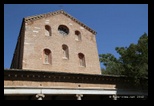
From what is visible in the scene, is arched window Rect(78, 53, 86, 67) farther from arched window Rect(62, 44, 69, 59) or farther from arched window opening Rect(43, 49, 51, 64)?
arched window opening Rect(43, 49, 51, 64)

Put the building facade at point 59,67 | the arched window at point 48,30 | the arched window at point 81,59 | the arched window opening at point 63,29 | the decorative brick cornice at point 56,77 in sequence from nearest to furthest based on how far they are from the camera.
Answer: the decorative brick cornice at point 56,77 < the building facade at point 59,67 < the arched window at point 48,30 < the arched window at point 81,59 < the arched window opening at point 63,29

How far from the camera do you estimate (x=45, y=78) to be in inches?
557

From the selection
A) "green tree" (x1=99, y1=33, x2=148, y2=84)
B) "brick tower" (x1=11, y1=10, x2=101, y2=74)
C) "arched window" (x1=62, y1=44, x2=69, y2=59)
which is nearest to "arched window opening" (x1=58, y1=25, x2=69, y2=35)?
"brick tower" (x1=11, y1=10, x2=101, y2=74)

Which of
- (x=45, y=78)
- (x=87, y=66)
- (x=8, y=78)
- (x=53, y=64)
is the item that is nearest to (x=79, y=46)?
(x=87, y=66)

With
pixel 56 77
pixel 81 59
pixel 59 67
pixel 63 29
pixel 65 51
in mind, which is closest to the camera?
pixel 56 77

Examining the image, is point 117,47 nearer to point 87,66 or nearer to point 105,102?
point 87,66

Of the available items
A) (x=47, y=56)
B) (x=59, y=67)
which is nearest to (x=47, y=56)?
(x=47, y=56)

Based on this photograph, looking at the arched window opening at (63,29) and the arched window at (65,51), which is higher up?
the arched window opening at (63,29)

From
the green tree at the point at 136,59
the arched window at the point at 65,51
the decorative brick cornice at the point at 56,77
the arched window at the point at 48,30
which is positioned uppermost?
the arched window at the point at 48,30

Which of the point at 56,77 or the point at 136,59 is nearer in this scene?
the point at 56,77

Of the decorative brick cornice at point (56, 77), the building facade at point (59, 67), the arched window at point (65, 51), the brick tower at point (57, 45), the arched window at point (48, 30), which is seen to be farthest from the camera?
the arched window at point (48, 30)

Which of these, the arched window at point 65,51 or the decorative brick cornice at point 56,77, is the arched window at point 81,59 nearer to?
the arched window at point 65,51

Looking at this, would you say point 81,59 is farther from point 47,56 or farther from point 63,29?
point 47,56

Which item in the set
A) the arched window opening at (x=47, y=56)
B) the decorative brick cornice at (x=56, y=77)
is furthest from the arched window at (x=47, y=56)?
the decorative brick cornice at (x=56, y=77)
